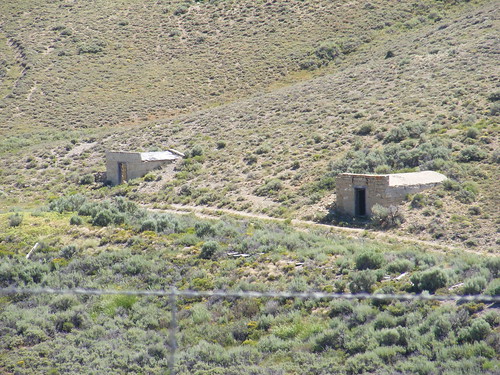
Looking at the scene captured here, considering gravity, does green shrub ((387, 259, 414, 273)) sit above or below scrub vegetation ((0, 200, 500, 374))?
above

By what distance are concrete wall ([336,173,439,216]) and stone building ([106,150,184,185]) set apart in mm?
17829

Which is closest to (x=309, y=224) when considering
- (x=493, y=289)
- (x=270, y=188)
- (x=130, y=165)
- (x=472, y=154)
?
(x=270, y=188)

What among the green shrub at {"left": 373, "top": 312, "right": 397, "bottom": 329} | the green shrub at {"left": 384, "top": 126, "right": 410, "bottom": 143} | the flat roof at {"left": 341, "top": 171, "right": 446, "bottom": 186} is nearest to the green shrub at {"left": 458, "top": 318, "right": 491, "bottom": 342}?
the green shrub at {"left": 373, "top": 312, "right": 397, "bottom": 329}

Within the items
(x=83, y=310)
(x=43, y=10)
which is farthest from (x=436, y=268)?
(x=43, y=10)

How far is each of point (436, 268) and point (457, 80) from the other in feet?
105

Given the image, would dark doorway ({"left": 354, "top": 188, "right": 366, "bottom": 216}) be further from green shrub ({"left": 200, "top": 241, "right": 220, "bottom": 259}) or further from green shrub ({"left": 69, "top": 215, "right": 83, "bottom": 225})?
green shrub ({"left": 69, "top": 215, "right": 83, "bottom": 225})

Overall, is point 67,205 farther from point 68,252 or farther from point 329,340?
point 329,340

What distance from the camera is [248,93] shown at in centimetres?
6612

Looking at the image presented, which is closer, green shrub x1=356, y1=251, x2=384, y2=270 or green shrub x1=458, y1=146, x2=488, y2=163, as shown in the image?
green shrub x1=356, y1=251, x2=384, y2=270

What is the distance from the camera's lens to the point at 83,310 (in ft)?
53.5

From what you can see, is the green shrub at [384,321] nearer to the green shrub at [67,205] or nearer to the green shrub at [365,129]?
the green shrub at [67,205]

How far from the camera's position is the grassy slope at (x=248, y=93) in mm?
36000

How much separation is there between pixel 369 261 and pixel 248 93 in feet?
164

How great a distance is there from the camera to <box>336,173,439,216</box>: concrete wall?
26875 mm
